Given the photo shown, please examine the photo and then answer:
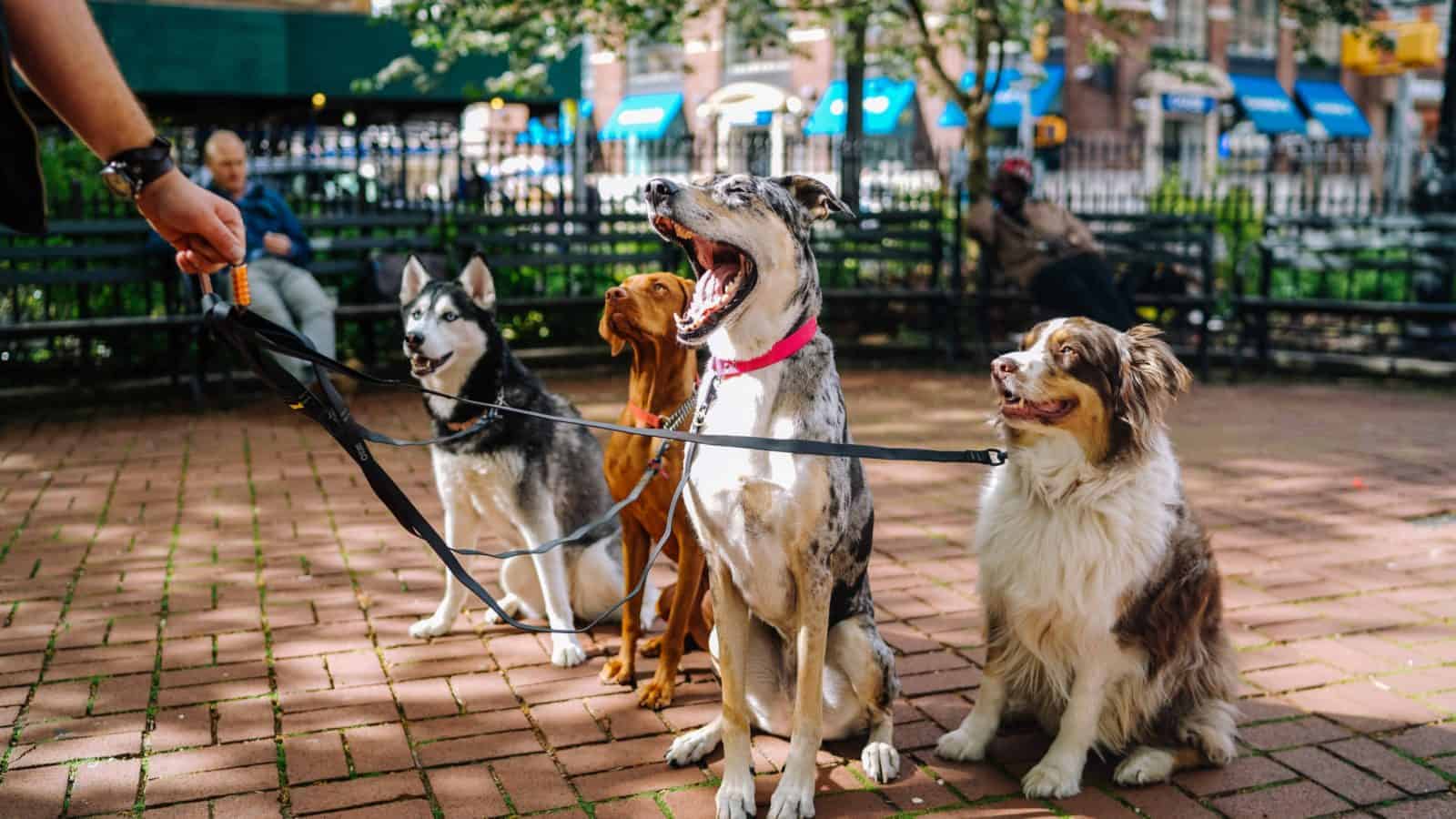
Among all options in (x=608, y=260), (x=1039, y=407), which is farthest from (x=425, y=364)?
(x=608, y=260)

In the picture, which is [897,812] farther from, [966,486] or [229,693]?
[966,486]

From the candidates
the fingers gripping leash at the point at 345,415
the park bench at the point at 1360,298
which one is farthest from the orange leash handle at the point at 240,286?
the park bench at the point at 1360,298

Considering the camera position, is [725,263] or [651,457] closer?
[725,263]

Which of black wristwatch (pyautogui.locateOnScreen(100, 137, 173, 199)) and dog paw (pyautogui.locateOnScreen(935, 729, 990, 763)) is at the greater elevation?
black wristwatch (pyautogui.locateOnScreen(100, 137, 173, 199))

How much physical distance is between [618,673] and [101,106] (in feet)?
8.26

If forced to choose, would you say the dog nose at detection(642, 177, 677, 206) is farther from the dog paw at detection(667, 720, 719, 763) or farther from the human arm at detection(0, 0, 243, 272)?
the dog paw at detection(667, 720, 719, 763)

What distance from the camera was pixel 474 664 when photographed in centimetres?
441

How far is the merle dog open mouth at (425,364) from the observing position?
442cm

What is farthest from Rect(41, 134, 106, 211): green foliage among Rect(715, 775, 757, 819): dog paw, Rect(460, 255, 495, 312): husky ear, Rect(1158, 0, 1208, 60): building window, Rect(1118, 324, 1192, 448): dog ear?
Rect(1158, 0, 1208, 60): building window

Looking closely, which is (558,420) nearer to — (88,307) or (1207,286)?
(88,307)

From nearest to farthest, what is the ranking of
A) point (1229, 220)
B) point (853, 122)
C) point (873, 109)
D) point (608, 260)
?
point (608, 260) < point (1229, 220) < point (853, 122) < point (873, 109)

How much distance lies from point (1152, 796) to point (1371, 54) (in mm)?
15137

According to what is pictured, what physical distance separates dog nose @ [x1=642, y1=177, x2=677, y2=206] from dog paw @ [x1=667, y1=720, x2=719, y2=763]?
1618mm

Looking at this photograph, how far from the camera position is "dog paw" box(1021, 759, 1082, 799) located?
335 centimetres
